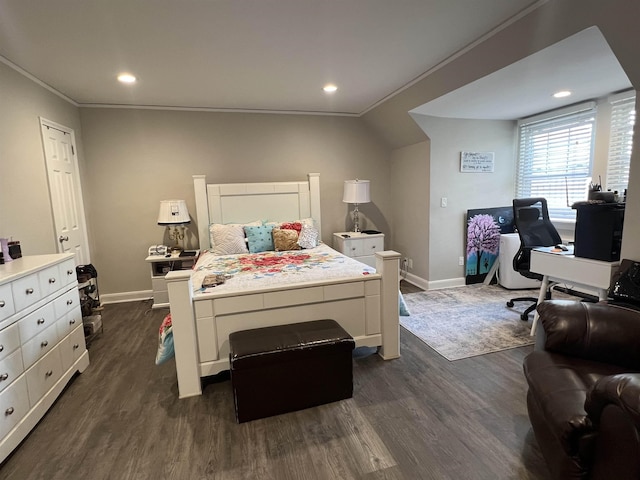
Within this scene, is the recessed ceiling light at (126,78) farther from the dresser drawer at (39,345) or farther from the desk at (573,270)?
the desk at (573,270)

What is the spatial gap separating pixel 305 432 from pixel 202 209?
2968 mm

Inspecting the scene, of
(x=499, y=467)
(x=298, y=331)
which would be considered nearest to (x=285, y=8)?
(x=298, y=331)

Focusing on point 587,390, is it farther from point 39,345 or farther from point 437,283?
point 437,283

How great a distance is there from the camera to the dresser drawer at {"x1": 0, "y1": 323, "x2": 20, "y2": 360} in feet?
5.58

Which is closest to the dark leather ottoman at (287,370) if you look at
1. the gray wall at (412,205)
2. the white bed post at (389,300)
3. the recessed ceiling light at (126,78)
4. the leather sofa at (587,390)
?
the white bed post at (389,300)

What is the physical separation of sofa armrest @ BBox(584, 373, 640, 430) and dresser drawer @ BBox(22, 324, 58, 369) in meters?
2.70

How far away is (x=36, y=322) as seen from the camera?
2.00 m

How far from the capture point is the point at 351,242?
438 cm

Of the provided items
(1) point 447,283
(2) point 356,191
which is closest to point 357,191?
(2) point 356,191

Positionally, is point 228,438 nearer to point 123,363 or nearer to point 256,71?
point 123,363

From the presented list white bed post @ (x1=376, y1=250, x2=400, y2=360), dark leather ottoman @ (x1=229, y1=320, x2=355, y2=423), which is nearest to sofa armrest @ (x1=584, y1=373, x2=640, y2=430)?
dark leather ottoman @ (x1=229, y1=320, x2=355, y2=423)

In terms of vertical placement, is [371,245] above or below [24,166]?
below

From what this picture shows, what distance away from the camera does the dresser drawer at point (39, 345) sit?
1.89m

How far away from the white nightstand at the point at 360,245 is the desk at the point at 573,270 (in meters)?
1.88
